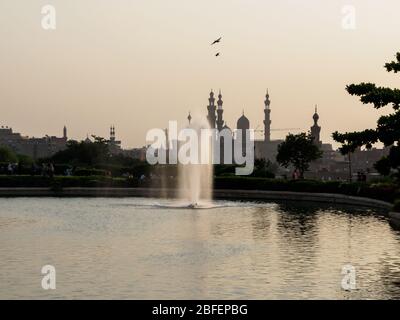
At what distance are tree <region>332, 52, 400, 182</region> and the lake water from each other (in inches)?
108

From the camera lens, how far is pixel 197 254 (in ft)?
72.9

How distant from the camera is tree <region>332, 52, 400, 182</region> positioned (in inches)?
1444

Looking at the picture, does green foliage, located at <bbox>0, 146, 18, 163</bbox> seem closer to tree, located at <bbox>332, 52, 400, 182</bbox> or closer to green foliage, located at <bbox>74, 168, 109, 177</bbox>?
green foliage, located at <bbox>74, 168, 109, 177</bbox>

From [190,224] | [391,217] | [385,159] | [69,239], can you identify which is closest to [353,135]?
[385,159]

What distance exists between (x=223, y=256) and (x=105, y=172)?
4291cm

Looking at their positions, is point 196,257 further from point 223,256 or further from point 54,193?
point 54,193

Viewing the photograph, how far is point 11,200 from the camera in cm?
4750

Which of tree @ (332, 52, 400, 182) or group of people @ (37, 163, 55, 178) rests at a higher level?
tree @ (332, 52, 400, 182)

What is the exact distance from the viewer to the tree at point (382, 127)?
3669cm

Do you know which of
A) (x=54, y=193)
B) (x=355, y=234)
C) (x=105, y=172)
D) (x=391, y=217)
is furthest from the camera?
(x=105, y=172)

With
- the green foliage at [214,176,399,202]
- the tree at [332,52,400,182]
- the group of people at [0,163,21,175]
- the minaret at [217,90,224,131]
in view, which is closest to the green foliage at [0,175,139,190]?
the group of people at [0,163,21,175]
